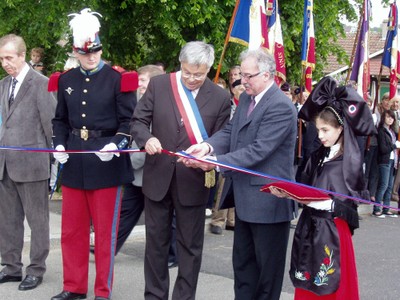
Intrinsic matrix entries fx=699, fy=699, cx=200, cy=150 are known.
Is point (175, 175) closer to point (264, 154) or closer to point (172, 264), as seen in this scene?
A: point (264, 154)

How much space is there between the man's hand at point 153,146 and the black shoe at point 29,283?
5.82 ft

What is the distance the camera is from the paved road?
582 centimetres

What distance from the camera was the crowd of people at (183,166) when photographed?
4.43 m

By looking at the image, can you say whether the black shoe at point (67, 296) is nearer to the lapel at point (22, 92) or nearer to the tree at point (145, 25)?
the lapel at point (22, 92)

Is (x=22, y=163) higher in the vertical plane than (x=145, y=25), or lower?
lower

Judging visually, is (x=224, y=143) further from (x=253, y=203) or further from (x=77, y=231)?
(x=77, y=231)

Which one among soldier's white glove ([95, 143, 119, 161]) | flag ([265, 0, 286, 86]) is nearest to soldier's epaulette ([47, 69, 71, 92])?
soldier's white glove ([95, 143, 119, 161])

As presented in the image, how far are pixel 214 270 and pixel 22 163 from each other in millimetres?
2163

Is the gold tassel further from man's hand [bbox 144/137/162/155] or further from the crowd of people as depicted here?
man's hand [bbox 144/137/162/155]

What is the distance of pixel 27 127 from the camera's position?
5.75m

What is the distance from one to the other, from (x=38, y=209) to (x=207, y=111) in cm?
180

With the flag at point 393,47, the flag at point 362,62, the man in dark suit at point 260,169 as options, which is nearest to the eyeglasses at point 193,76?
the man in dark suit at point 260,169

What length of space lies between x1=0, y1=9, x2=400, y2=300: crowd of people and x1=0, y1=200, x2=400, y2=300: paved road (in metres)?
0.30

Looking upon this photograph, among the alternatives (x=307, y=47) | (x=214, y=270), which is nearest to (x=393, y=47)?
(x=307, y=47)
